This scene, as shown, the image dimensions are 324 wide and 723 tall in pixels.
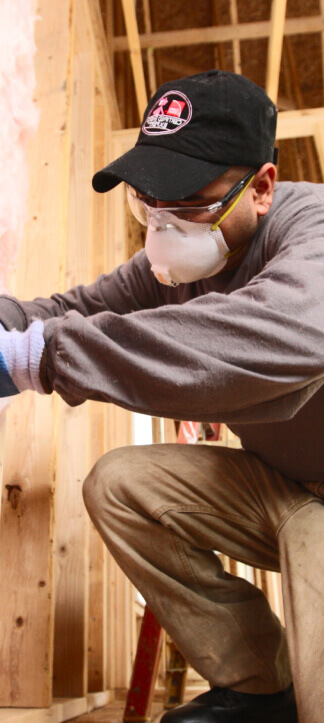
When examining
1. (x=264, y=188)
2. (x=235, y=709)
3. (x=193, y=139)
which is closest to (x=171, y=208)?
(x=193, y=139)

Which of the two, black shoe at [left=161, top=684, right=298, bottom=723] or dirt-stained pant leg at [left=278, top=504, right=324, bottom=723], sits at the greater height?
dirt-stained pant leg at [left=278, top=504, right=324, bottom=723]

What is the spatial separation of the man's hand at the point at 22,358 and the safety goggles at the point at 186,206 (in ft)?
1.49

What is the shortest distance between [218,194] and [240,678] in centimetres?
96

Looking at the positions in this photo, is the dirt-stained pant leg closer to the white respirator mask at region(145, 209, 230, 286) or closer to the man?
the man

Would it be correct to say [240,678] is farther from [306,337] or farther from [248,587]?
[306,337]

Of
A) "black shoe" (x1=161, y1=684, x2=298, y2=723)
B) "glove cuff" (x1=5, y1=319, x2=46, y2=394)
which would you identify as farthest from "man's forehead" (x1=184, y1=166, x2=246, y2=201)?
"black shoe" (x1=161, y1=684, x2=298, y2=723)

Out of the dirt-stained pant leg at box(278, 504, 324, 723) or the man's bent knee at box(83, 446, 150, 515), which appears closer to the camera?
the dirt-stained pant leg at box(278, 504, 324, 723)

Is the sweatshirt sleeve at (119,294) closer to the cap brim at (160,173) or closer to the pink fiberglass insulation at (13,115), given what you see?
the pink fiberglass insulation at (13,115)

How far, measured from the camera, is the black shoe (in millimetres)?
1294

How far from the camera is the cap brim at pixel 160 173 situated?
1188 mm

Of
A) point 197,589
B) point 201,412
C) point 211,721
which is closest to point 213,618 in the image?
point 197,589

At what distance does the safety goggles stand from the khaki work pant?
511mm

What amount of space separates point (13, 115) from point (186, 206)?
1.42ft

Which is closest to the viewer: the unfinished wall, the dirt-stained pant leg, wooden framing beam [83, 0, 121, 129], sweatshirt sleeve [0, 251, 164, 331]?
the dirt-stained pant leg
